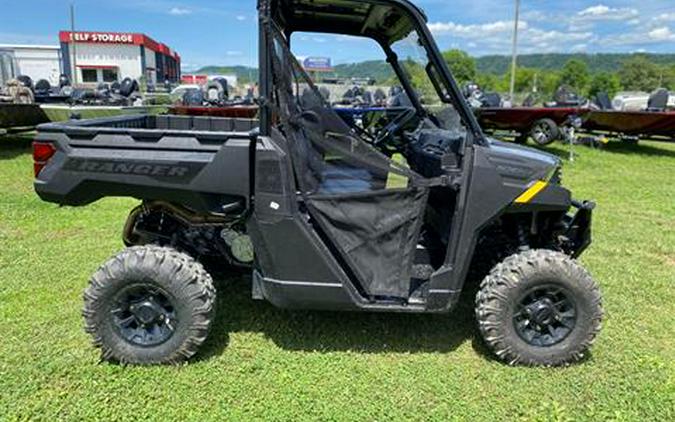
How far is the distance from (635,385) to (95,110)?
977 centimetres

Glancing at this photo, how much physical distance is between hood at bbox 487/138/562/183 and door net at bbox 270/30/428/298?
1.41 ft

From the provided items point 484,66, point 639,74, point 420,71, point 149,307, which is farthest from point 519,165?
point 639,74

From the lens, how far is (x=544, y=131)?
1261cm

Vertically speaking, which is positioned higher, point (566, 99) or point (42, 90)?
point (566, 99)

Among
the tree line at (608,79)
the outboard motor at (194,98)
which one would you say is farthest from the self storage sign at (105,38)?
the outboard motor at (194,98)

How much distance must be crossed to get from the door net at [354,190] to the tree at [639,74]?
53.7m

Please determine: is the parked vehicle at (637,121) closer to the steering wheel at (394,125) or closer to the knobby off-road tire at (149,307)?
the steering wheel at (394,125)

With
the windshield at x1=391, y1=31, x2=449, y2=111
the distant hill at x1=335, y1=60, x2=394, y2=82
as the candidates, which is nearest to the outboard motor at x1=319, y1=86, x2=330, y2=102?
the distant hill at x1=335, y1=60, x2=394, y2=82

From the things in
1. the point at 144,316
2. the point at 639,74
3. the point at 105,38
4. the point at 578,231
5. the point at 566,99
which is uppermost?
the point at 105,38

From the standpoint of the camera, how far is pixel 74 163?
119 inches

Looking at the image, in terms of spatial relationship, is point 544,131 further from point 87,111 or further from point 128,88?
point 128,88

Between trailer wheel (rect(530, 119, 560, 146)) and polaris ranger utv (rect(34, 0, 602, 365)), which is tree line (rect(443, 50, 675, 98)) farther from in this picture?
polaris ranger utv (rect(34, 0, 602, 365))

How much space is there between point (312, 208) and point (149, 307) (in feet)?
3.58

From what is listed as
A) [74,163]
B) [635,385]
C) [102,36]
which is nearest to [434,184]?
[635,385]
